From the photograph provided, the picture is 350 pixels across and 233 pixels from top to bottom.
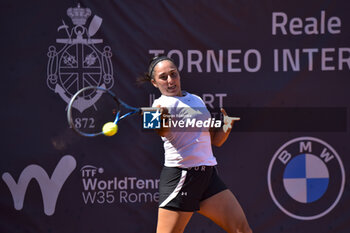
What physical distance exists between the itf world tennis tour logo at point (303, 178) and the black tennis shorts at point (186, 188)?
1284 millimetres

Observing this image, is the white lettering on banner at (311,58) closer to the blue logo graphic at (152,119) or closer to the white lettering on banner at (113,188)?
the white lettering on banner at (113,188)

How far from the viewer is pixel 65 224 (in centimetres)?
433

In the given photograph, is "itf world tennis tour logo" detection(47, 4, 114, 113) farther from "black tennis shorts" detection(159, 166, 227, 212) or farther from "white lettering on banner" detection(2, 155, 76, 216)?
"black tennis shorts" detection(159, 166, 227, 212)

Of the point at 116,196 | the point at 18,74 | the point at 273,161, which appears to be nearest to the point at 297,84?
the point at 273,161

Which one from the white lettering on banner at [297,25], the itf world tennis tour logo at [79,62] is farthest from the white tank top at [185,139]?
the white lettering on banner at [297,25]

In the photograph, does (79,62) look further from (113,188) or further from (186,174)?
(186,174)

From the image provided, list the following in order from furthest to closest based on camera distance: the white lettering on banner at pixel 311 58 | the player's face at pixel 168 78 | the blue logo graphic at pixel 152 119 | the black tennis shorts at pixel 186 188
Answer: the white lettering on banner at pixel 311 58 → the player's face at pixel 168 78 → the black tennis shorts at pixel 186 188 → the blue logo graphic at pixel 152 119

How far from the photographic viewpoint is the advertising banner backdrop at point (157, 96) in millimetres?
4297

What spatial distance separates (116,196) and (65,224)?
20.2 inches

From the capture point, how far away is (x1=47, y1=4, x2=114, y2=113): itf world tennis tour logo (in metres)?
4.29

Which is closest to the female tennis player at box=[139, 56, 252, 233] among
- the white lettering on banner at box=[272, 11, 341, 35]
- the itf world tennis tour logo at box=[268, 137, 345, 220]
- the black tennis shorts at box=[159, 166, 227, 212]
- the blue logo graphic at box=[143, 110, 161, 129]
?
the black tennis shorts at box=[159, 166, 227, 212]

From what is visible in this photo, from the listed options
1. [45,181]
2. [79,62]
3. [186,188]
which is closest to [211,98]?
[79,62]

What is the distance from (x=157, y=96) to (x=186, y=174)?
4.20 ft

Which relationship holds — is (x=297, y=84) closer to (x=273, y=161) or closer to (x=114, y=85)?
(x=273, y=161)
